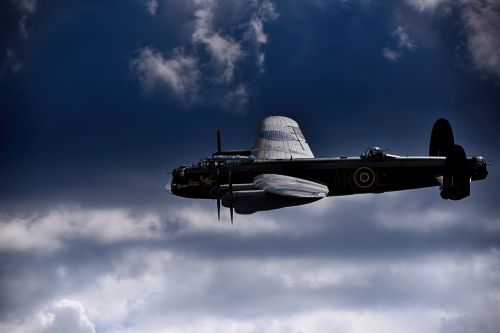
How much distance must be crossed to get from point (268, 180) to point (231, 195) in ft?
19.2

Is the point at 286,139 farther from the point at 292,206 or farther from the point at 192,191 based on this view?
the point at 292,206

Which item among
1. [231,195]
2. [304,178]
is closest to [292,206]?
[231,195]

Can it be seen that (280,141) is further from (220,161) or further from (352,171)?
(220,161)

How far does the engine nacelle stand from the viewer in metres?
45.4

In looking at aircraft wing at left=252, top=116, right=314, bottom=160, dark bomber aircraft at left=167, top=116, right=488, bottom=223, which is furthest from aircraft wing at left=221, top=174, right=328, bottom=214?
aircraft wing at left=252, top=116, right=314, bottom=160

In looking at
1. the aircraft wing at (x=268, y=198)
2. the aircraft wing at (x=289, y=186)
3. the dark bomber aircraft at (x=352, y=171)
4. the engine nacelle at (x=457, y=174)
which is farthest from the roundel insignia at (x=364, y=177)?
the aircraft wing at (x=268, y=198)

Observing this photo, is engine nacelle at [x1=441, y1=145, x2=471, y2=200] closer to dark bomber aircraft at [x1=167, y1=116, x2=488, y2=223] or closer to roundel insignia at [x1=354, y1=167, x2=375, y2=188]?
dark bomber aircraft at [x1=167, y1=116, x2=488, y2=223]

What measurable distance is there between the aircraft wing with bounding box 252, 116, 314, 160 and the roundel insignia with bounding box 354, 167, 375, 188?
19.6ft

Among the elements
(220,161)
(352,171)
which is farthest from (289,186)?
(352,171)

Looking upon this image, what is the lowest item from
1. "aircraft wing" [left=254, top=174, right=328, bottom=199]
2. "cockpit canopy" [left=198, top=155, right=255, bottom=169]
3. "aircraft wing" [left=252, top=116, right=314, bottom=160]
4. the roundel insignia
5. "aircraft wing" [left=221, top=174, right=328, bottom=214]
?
"aircraft wing" [left=221, top=174, right=328, bottom=214]

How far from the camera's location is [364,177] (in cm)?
4969

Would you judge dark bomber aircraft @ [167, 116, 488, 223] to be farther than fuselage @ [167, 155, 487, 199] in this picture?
No

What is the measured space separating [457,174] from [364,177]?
697 cm

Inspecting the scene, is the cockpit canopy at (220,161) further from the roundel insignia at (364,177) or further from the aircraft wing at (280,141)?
the roundel insignia at (364,177)
